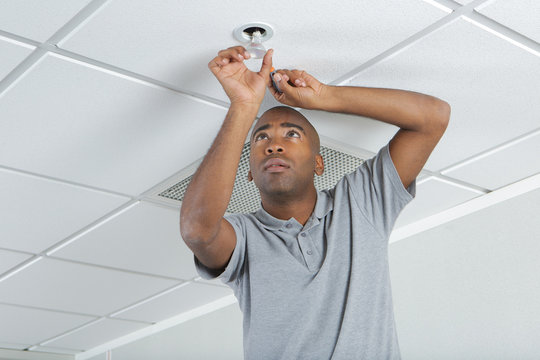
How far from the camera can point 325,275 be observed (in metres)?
1.63

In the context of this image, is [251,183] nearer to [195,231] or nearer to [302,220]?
[302,220]

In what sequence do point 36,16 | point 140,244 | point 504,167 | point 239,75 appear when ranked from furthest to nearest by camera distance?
point 140,244 → point 504,167 → point 239,75 → point 36,16

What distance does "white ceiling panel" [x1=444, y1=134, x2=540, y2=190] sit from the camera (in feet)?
7.41

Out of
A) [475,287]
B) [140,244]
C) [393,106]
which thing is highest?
[140,244]

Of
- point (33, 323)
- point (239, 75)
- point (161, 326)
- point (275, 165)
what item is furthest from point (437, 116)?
point (33, 323)

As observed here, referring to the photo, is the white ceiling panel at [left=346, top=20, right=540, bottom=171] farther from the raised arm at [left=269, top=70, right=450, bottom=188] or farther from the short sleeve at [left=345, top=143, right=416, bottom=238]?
the short sleeve at [left=345, top=143, right=416, bottom=238]

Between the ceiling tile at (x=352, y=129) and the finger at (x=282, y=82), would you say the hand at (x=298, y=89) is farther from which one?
the ceiling tile at (x=352, y=129)

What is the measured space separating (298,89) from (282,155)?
197 millimetres

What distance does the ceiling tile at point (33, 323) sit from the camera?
366cm

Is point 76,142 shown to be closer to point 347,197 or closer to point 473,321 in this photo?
point 347,197

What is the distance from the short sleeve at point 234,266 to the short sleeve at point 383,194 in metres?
0.34

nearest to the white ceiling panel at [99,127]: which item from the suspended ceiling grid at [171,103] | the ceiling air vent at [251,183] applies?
the suspended ceiling grid at [171,103]

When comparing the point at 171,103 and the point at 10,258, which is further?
the point at 10,258

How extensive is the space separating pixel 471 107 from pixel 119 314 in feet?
8.38
